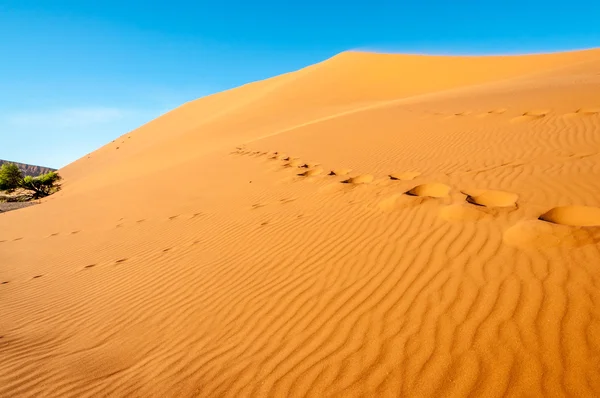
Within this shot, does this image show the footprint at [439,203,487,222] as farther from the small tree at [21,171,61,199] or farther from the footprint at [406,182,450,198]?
the small tree at [21,171,61,199]

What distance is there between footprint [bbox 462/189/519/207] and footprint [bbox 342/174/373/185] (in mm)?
2121

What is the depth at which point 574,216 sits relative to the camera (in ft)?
11.6

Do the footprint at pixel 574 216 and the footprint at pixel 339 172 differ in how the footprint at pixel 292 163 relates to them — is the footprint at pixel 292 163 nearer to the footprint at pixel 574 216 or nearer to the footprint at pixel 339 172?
the footprint at pixel 339 172

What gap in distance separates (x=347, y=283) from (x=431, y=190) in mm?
2641

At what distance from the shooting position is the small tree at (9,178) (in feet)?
69.4

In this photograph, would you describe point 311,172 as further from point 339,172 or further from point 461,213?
point 461,213

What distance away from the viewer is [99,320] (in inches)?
149

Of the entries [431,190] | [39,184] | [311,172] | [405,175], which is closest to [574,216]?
[431,190]

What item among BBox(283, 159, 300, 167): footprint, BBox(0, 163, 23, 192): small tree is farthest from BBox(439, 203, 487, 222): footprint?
BBox(0, 163, 23, 192): small tree

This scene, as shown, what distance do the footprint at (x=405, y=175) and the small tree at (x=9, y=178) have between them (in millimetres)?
25363

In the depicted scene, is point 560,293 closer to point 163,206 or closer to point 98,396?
point 98,396

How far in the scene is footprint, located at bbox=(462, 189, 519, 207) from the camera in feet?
13.9

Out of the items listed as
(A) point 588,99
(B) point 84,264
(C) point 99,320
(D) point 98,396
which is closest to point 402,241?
(D) point 98,396

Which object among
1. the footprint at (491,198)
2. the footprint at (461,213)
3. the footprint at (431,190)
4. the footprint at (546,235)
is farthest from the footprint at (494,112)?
the footprint at (546,235)
